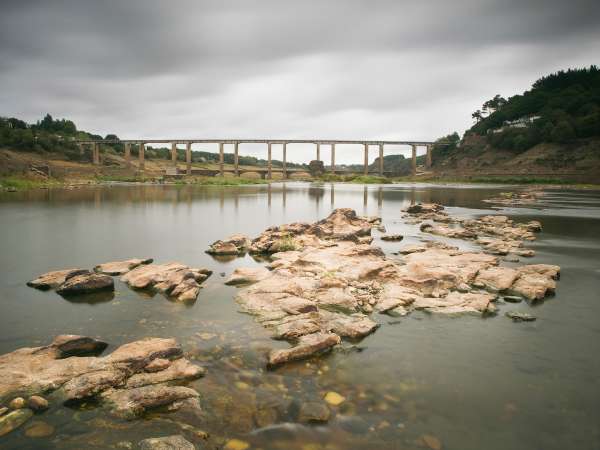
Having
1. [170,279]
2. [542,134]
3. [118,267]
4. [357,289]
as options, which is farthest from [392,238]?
[542,134]

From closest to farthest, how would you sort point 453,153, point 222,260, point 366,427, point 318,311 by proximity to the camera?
point 366,427, point 318,311, point 222,260, point 453,153

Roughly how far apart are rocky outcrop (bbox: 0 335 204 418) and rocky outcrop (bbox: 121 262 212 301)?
3.17 metres

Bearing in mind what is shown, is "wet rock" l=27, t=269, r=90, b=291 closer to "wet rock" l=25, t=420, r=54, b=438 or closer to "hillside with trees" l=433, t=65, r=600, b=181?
"wet rock" l=25, t=420, r=54, b=438

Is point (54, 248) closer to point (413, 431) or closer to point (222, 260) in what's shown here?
point (222, 260)

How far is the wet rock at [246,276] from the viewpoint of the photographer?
10.6 meters

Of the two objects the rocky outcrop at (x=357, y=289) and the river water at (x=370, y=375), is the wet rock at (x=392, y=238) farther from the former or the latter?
the river water at (x=370, y=375)

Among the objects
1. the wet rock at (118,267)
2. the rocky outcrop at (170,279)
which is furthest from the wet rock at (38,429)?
the wet rock at (118,267)

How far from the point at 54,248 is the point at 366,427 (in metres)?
16.6

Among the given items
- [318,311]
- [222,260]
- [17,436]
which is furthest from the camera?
[222,260]

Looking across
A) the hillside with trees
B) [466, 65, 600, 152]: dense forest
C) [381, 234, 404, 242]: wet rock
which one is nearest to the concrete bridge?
the hillside with trees

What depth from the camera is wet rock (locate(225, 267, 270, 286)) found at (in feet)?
34.8

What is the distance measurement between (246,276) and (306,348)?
16.0 ft

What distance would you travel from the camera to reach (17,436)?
4.20 m

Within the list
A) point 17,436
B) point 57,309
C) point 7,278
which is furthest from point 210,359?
point 7,278
